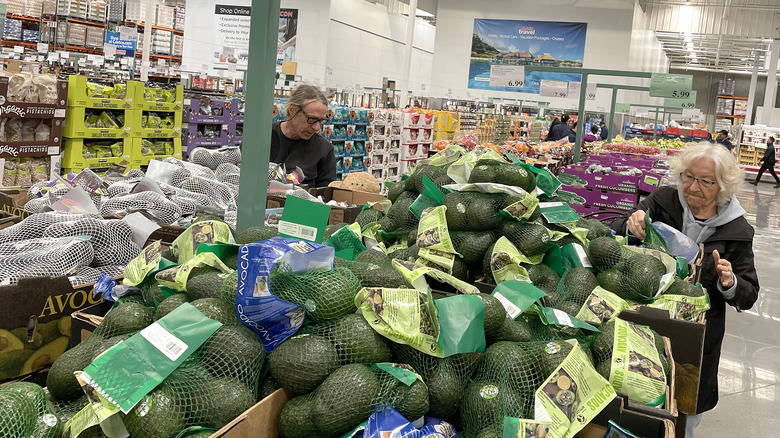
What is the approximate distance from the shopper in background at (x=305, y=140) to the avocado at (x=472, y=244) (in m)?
2.46

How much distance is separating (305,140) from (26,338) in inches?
119

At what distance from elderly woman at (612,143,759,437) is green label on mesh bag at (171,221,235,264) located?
70.0 inches

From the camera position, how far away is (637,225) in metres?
2.85

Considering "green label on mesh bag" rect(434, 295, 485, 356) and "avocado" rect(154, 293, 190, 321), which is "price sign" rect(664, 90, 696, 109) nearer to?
"green label on mesh bag" rect(434, 295, 485, 356)

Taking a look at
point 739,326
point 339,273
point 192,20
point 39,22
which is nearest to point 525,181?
point 339,273

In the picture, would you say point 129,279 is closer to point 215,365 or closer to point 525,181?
point 215,365

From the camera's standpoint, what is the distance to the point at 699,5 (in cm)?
2119

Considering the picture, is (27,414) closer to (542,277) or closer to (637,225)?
(542,277)

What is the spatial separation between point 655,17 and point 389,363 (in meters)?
23.1

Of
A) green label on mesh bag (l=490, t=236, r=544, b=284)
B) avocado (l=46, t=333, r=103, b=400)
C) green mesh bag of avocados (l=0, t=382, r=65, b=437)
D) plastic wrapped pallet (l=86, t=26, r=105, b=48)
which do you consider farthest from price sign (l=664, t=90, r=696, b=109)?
plastic wrapped pallet (l=86, t=26, r=105, b=48)

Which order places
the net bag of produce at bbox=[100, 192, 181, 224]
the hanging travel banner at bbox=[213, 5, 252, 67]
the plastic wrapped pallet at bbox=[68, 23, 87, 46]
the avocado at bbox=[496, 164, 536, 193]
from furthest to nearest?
the hanging travel banner at bbox=[213, 5, 252, 67]
the plastic wrapped pallet at bbox=[68, 23, 87, 46]
the net bag of produce at bbox=[100, 192, 181, 224]
the avocado at bbox=[496, 164, 536, 193]

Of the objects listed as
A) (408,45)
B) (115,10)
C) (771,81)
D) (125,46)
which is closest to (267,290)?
(125,46)

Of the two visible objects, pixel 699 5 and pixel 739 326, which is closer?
pixel 739 326

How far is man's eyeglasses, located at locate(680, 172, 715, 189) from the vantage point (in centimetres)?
291
